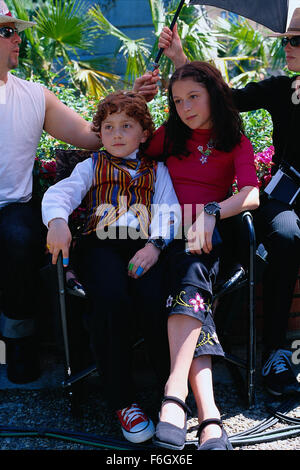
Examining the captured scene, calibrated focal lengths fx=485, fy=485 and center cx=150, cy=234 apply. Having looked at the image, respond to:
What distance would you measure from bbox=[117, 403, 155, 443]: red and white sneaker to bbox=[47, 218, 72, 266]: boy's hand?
70 centimetres

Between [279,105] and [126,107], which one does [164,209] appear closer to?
[126,107]

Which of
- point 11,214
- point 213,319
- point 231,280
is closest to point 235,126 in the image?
point 231,280

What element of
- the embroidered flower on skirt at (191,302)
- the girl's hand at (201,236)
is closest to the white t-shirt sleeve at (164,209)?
the girl's hand at (201,236)

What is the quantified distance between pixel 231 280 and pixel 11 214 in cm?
121

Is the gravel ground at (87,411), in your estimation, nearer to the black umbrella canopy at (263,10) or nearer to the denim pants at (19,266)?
the denim pants at (19,266)

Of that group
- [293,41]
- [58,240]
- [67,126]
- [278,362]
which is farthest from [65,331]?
[293,41]

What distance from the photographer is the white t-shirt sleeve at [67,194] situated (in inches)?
88.9

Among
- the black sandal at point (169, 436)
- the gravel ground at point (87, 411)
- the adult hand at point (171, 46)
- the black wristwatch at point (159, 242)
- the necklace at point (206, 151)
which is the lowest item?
the gravel ground at point (87, 411)

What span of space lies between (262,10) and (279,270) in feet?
4.51

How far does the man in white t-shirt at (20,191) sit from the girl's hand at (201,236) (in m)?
0.82

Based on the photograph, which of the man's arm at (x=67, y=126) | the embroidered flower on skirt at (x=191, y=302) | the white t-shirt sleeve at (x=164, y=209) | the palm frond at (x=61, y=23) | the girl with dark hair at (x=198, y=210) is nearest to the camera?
the girl with dark hair at (x=198, y=210)

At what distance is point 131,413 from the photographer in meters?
2.06

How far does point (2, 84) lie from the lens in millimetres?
2729

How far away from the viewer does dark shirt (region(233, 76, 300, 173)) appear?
2725 mm
